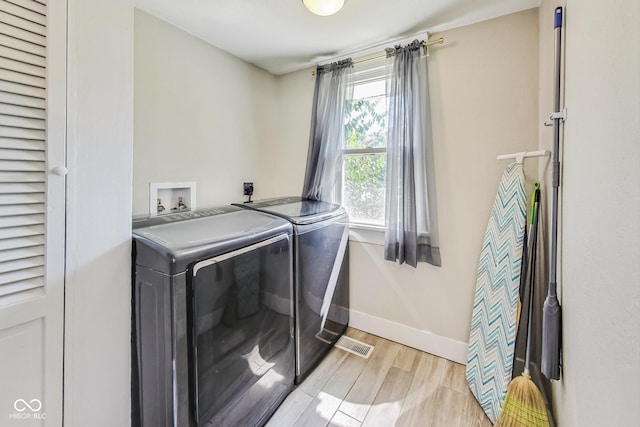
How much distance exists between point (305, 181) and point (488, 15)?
1.72 meters

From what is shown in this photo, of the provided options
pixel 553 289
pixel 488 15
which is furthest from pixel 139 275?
pixel 488 15

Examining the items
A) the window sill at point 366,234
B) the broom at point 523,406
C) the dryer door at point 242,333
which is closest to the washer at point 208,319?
the dryer door at point 242,333

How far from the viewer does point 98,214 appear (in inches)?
38.2

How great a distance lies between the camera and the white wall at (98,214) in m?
0.90

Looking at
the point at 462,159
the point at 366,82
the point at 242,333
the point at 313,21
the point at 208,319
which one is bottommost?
the point at 242,333

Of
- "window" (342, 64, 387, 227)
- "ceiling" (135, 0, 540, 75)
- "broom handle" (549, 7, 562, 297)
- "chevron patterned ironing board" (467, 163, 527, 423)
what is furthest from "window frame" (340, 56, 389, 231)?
"broom handle" (549, 7, 562, 297)

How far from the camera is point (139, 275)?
1.05 m

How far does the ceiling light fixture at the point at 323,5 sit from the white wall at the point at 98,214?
89 cm

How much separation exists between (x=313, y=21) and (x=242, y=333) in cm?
197

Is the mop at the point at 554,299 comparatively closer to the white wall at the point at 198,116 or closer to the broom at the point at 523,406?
the broom at the point at 523,406

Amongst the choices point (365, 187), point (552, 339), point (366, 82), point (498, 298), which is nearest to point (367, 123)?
point (366, 82)

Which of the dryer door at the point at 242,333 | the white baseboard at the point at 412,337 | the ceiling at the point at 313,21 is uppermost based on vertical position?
the ceiling at the point at 313,21

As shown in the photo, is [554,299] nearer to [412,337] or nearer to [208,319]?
[412,337]

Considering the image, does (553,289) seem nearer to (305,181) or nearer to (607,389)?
(607,389)
